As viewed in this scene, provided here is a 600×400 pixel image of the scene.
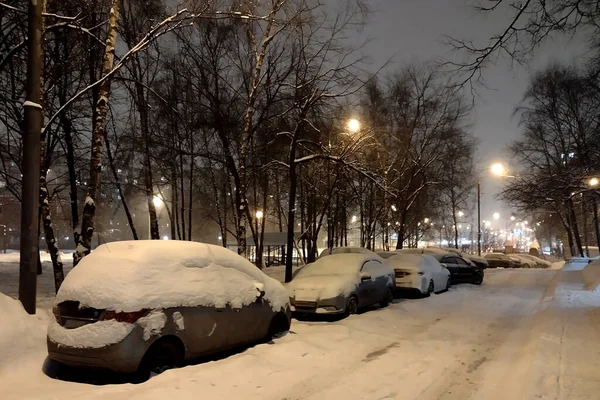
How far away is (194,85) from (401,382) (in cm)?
1544

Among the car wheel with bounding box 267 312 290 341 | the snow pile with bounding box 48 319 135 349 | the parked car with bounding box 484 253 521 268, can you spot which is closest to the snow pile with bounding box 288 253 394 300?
the car wheel with bounding box 267 312 290 341

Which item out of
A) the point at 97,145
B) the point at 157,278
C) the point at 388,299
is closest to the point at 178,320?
Result: the point at 157,278

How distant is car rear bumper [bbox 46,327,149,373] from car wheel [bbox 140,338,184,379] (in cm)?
18

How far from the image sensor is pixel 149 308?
568cm

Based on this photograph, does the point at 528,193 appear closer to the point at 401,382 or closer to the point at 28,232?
the point at 401,382

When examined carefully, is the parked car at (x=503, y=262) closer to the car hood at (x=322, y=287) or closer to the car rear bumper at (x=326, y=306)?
the car hood at (x=322, y=287)

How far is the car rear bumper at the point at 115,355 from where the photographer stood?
5332 millimetres

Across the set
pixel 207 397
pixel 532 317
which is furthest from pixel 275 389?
pixel 532 317

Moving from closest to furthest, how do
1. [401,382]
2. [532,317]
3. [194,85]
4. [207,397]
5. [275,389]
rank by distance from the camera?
1. [207,397]
2. [275,389]
3. [401,382]
4. [532,317]
5. [194,85]

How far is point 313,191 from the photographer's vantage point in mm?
23781

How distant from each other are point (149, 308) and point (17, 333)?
6.74 feet

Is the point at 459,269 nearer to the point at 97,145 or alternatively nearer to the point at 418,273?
the point at 418,273

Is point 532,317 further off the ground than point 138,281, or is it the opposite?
point 138,281

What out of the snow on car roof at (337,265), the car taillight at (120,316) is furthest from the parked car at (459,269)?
the car taillight at (120,316)
